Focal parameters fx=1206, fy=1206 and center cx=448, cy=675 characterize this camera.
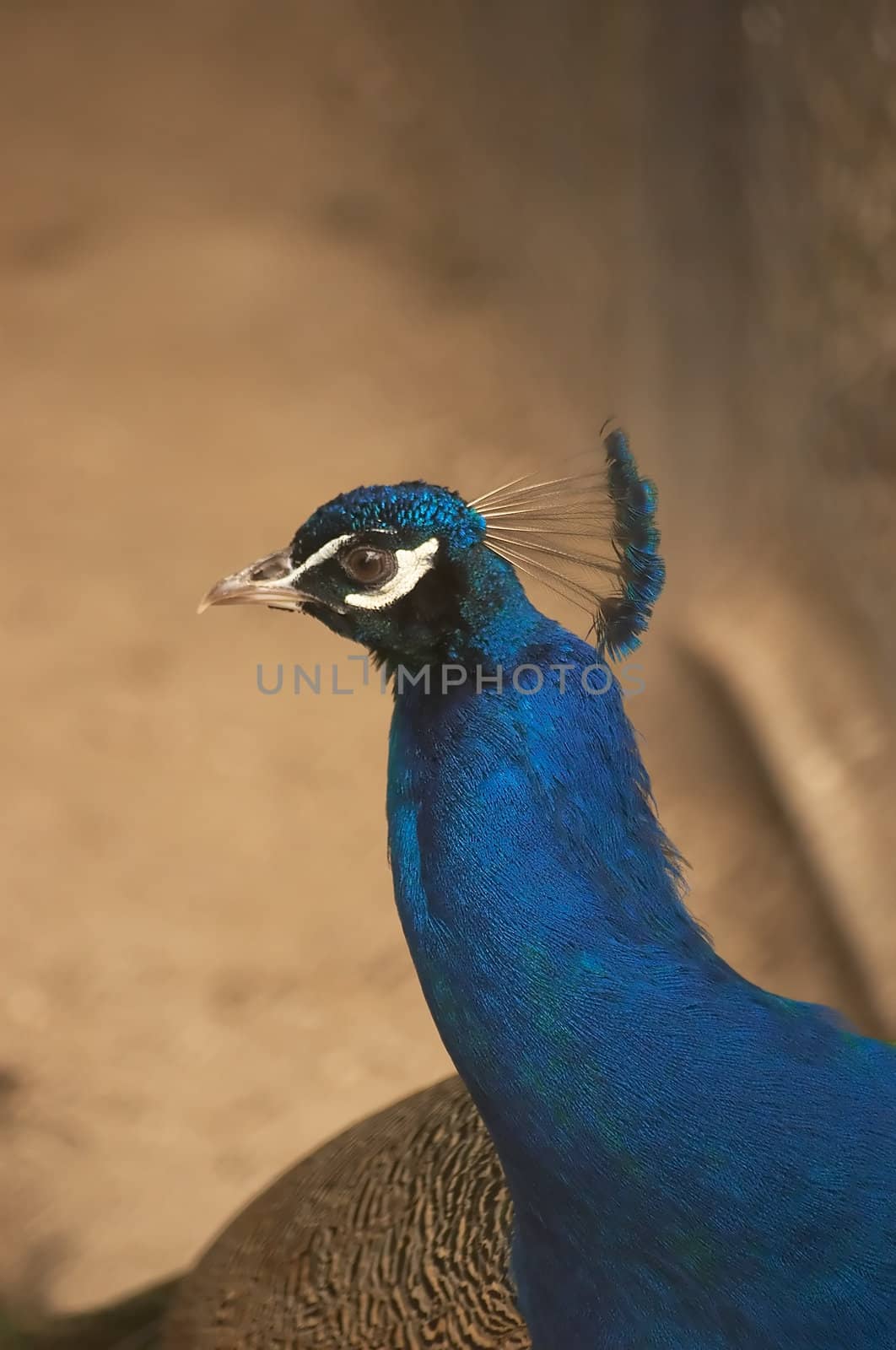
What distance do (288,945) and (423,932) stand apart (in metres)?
1.38

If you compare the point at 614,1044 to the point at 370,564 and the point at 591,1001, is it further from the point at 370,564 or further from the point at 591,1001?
the point at 370,564

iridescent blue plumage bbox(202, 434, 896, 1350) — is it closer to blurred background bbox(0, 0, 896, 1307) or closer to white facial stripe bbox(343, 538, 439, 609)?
white facial stripe bbox(343, 538, 439, 609)

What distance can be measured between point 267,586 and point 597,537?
0.25 m

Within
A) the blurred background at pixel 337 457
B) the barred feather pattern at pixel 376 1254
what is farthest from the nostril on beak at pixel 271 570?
the blurred background at pixel 337 457

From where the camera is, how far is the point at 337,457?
6.35 ft

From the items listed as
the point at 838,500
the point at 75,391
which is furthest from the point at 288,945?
the point at 838,500

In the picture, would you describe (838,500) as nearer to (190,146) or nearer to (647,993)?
(190,146)

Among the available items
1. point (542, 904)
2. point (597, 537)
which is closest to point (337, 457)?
point (597, 537)

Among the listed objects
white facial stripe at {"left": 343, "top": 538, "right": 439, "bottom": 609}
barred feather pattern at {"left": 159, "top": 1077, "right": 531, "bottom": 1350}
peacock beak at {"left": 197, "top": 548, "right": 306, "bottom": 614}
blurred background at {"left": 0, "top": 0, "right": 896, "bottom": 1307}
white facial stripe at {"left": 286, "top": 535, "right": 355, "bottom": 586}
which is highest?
blurred background at {"left": 0, "top": 0, "right": 896, "bottom": 1307}

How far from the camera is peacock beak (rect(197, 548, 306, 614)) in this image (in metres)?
0.84

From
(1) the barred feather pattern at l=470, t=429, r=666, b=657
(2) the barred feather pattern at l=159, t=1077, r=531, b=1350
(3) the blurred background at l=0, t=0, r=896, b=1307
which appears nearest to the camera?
(1) the barred feather pattern at l=470, t=429, r=666, b=657

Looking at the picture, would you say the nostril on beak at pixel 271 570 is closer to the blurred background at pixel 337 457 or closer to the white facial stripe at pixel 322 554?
the white facial stripe at pixel 322 554

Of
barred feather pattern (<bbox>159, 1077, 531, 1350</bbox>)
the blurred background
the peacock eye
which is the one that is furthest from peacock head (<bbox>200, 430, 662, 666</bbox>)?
the blurred background

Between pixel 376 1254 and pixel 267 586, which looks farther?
pixel 376 1254
